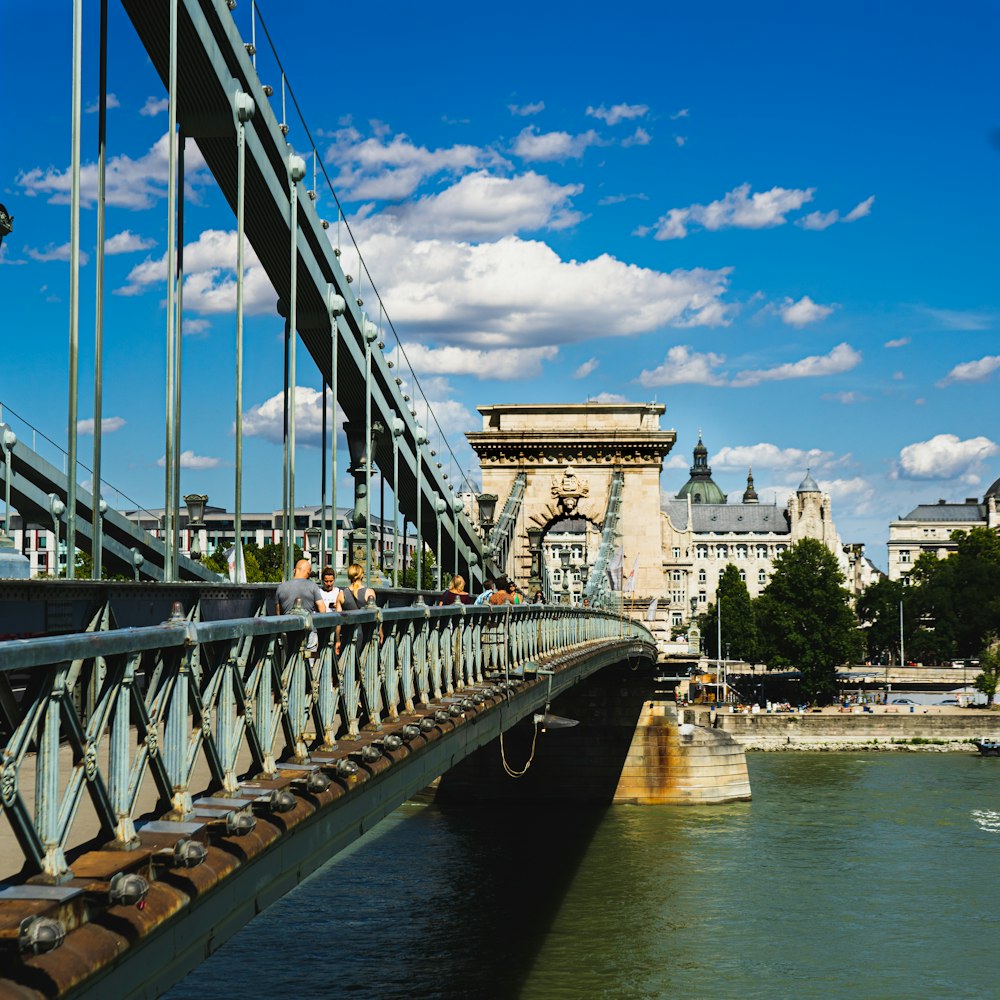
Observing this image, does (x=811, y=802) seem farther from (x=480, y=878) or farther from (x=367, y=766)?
(x=367, y=766)

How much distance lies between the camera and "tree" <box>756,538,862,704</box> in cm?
8319

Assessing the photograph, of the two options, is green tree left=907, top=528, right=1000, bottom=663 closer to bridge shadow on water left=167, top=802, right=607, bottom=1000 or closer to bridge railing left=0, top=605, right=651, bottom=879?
bridge shadow on water left=167, top=802, right=607, bottom=1000

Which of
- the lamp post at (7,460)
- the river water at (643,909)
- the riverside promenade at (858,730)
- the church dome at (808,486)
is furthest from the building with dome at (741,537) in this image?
the lamp post at (7,460)

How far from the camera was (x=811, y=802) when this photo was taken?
45.0 metres

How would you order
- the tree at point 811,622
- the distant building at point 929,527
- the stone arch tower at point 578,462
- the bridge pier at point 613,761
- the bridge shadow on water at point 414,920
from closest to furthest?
the bridge shadow on water at point 414,920 < the bridge pier at point 613,761 < the stone arch tower at point 578,462 < the tree at point 811,622 < the distant building at point 929,527

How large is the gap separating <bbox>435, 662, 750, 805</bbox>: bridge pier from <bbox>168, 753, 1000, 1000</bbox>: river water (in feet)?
3.38

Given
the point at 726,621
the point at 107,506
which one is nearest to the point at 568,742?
the point at 107,506

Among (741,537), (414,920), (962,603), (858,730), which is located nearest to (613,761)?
(414,920)

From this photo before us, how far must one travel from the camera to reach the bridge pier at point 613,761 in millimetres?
43438

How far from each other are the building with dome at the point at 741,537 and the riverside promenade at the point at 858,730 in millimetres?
85443

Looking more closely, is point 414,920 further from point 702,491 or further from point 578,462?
point 702,491

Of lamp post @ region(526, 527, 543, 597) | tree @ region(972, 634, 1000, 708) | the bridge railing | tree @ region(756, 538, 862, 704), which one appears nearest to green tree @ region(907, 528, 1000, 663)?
tree @ region(972, 634, 1000, 708)

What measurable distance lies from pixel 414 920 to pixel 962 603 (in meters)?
90.9

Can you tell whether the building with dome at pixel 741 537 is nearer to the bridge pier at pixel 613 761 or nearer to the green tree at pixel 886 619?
the green tree at pixel 886 619
